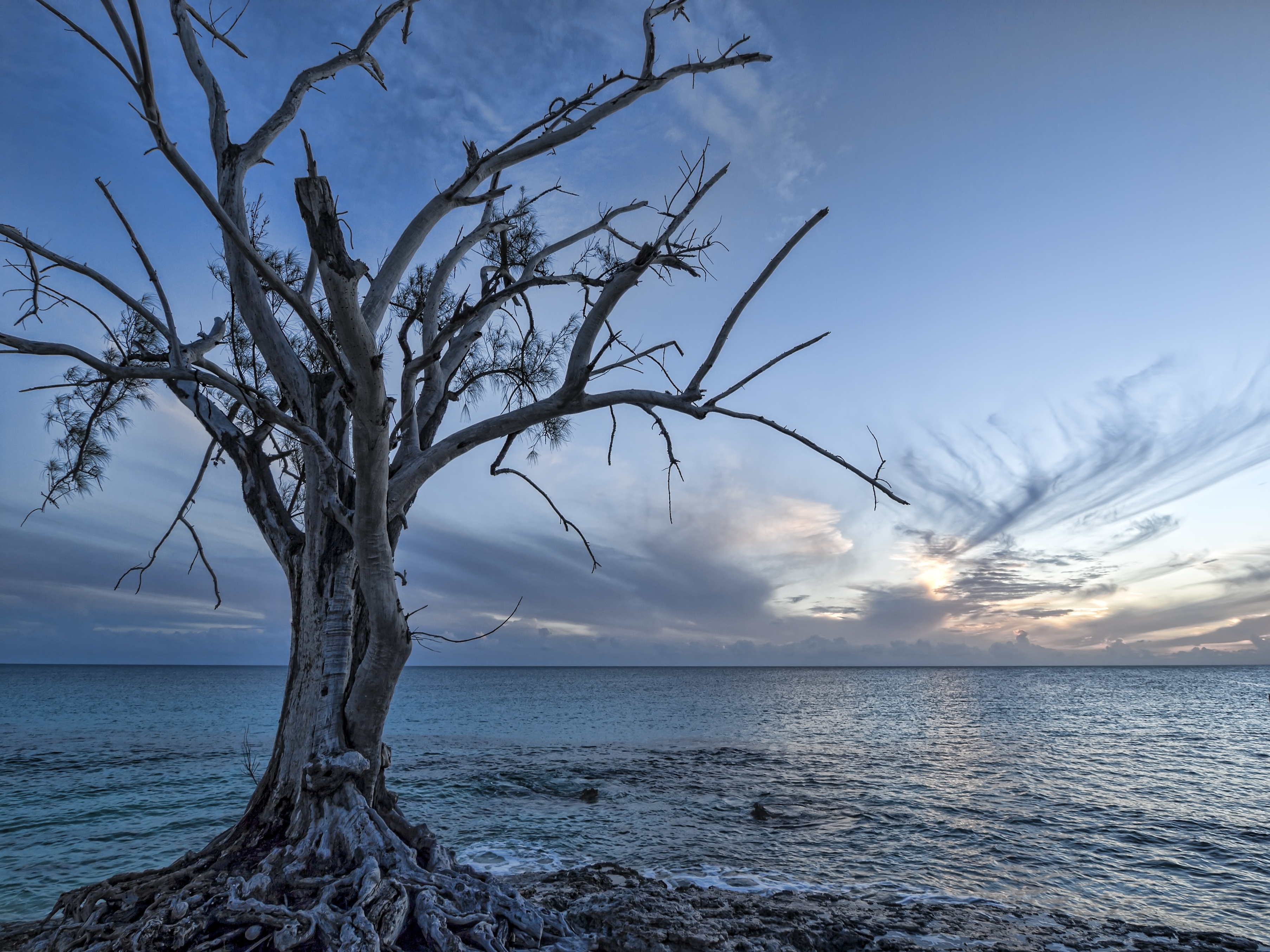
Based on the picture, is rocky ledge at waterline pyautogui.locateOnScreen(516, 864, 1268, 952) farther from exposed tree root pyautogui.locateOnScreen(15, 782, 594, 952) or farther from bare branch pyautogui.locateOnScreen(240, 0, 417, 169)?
bare branch pyautogui.locateOnScreen(240, 0, 417, 169)

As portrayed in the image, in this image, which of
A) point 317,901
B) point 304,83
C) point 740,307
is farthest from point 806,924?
point 304,83

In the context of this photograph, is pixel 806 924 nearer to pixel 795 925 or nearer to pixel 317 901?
pixel 795 925

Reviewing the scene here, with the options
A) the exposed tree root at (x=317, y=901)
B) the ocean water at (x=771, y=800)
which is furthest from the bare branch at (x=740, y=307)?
the ocean water at (x=771, y=800)

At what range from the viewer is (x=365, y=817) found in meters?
5.17

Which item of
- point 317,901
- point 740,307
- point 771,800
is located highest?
point 740,307

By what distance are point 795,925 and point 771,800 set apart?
9.67m

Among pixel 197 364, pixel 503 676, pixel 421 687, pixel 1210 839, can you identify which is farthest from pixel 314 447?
pixel 503 676

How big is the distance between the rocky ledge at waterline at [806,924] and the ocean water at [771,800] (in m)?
1.15

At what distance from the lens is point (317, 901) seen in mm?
4512

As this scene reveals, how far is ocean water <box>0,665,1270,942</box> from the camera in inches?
405

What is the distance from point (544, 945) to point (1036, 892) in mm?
8248

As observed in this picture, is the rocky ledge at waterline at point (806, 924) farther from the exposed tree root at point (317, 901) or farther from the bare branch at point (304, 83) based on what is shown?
the bare branch at point (304, 83)

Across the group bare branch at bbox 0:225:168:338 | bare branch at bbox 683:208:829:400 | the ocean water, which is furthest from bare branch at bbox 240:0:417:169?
the ocean water

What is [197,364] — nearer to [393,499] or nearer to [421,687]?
[393,499]
